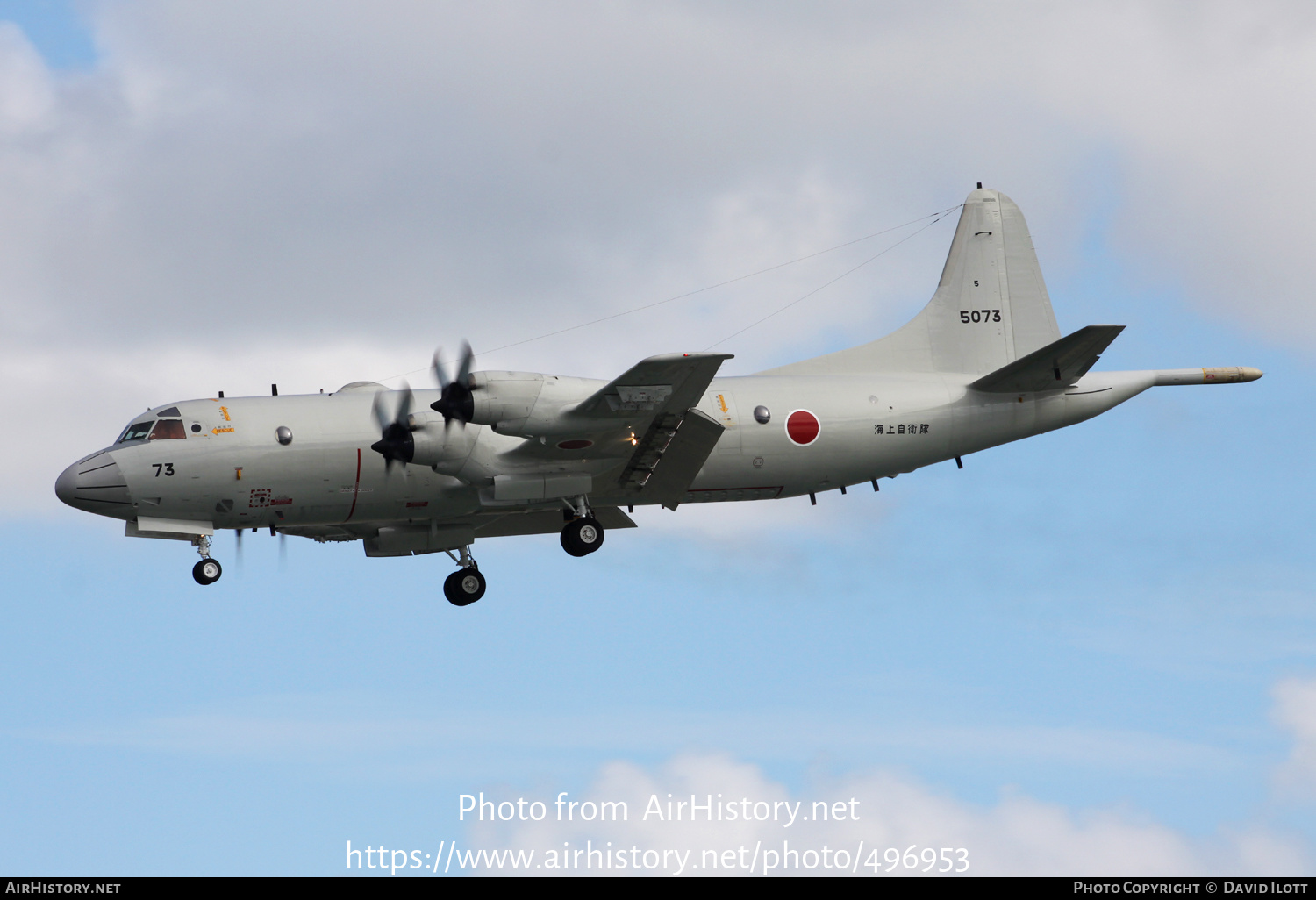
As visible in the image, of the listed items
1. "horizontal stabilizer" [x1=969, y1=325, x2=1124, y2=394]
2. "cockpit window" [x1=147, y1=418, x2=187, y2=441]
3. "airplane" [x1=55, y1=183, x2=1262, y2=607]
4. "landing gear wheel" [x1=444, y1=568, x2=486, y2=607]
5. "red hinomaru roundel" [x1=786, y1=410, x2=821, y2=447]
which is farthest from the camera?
"landing gear wheel" [x1=444, y1=568, x2=486, y2=607]

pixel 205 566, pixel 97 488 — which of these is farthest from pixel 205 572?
pixel 97 488

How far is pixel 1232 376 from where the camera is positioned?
107 ft

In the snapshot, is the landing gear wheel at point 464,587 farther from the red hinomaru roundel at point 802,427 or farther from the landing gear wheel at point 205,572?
the red hinomaru roundel at point 802,427

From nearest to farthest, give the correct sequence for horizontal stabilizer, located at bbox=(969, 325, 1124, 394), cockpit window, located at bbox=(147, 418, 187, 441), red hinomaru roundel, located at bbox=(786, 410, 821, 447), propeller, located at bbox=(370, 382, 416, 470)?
propeller, located at bbox=(370, 382, 416, 470)
cockpit window, located at bbox=(147, 418, 187, 441)
horizontal stabilizer, located at bbox=(969, 325, 1124, 394)
red hinomaru roundel, located at bbox=(786, 410, 821, 447)

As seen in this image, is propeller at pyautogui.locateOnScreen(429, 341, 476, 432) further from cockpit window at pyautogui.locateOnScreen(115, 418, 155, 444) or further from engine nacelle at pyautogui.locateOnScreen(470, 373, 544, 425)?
cockpit window at pyautogui.locateOnScreen(115, 418, 155, 444)

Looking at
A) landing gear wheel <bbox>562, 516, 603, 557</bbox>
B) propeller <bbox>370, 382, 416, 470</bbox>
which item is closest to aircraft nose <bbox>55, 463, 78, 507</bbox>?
propeller <bbox>370, 382, 416, 470</bbox>

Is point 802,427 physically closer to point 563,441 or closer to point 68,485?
point 563,441

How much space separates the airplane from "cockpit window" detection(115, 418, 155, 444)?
0.04 meters

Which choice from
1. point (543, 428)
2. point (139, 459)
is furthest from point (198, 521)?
point (543, 428)

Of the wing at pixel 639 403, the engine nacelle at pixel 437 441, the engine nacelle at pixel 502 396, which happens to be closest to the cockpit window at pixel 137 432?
the engine nacelle at pixel 437 441

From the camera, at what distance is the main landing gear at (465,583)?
1281 inches

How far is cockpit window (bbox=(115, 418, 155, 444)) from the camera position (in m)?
28.9

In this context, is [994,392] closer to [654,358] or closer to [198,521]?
[654,358]
